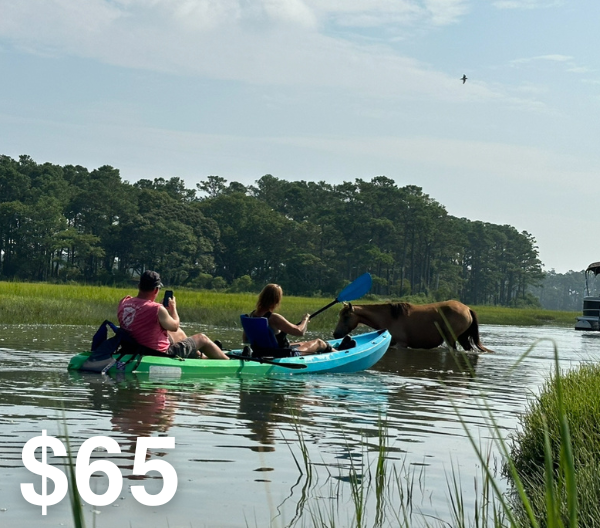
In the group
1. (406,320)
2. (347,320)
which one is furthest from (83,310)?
(406,320)

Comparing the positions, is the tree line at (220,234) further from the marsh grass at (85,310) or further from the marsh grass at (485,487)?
the marsh grass at (485,487)

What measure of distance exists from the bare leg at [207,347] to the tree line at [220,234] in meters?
62.9

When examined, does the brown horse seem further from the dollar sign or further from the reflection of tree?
the dollar sign

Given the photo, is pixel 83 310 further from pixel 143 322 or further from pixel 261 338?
pixel 143 322

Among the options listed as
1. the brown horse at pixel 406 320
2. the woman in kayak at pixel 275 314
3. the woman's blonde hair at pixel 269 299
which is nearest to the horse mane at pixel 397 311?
the brown horse at pixel 406 320

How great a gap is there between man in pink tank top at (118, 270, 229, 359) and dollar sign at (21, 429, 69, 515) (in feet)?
12.9

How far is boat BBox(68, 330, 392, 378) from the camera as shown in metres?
11.1

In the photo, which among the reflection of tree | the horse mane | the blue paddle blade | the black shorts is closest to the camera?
the reflection of tree

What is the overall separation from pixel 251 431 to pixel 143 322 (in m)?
3.60

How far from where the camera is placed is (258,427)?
314 inches

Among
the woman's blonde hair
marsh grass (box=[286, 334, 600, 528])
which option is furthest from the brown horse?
marsh grass (box=[286, 334, 600, 528])

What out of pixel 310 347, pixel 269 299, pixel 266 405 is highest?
pixel 269 299

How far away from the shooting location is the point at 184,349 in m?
11.8

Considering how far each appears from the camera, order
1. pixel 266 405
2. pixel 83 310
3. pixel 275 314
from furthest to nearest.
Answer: pixel 83 310 < pixel 275 314 < pixel 266 405
